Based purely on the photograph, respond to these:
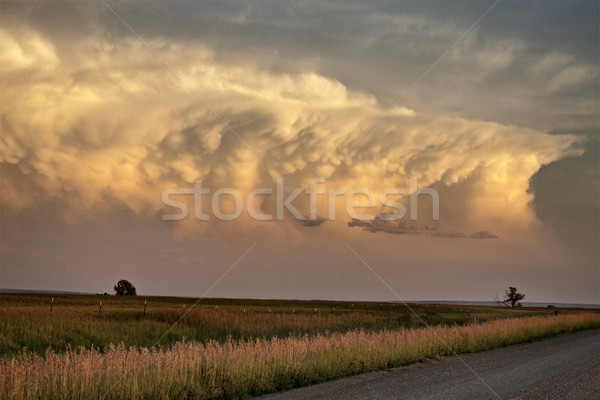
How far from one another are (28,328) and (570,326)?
110 ft

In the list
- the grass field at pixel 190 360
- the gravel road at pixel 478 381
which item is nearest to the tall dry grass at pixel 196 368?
the grass field at pixel 190 360

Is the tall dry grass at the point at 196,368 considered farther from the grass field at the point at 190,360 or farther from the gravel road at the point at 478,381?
the gravel road at the point at 478,381

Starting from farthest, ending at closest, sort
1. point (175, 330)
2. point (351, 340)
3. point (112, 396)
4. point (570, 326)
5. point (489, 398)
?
point (570, 326) < point (175, 330) < point (351, 340) < point (489, 398) < point (112, 396)

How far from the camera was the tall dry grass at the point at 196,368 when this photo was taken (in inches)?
378

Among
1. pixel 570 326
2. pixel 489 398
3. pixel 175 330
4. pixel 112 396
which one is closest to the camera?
pixel 112 396

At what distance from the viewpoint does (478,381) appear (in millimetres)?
12734

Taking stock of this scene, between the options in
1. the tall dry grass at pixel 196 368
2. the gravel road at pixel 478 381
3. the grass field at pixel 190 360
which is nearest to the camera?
the tall dry grass at pixel 196 368

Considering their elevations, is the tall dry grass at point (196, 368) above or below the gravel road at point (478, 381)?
above

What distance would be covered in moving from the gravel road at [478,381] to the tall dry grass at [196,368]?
655 millimetres

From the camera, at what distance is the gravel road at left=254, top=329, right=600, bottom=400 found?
36.4 feet

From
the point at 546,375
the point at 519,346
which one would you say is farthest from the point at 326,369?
the point at 519,346

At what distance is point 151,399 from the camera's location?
9.93m

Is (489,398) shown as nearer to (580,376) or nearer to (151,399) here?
(580,376)

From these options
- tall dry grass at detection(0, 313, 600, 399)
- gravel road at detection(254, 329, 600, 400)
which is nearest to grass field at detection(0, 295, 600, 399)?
tall dry grass at detection(0, 313, 600, 399)
